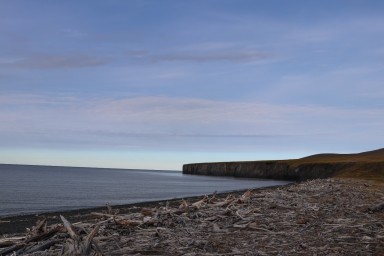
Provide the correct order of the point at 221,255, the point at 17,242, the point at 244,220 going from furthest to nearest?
the point at 244,220, the point at 17,242, the point at 221,255

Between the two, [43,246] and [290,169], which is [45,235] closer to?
[43,246]

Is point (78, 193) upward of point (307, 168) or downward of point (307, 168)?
downward


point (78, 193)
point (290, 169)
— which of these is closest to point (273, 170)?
point (290, 169)

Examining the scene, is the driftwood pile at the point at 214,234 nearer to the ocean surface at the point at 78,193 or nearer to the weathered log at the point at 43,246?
the weathered log at the point at 43,246

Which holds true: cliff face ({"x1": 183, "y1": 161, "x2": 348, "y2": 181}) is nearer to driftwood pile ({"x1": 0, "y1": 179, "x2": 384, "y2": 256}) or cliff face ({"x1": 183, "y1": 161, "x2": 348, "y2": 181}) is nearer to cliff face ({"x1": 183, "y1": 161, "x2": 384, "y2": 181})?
cliff face ({"x1": 183, "y1": 161, "x2": 384, "y2": 181})

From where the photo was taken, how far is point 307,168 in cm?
11394

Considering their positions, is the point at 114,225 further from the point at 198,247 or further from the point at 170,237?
the point at 198,247

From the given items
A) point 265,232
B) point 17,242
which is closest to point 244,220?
point 265,232

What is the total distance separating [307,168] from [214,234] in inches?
4150

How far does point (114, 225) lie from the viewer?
1358 cm

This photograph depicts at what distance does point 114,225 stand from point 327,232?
19.5ft

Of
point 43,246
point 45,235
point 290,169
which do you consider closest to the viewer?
point 43,246

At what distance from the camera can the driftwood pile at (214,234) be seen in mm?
10445

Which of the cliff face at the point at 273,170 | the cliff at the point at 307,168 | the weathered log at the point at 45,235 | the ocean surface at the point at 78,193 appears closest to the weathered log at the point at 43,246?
the weathered log at the point at 45,235
